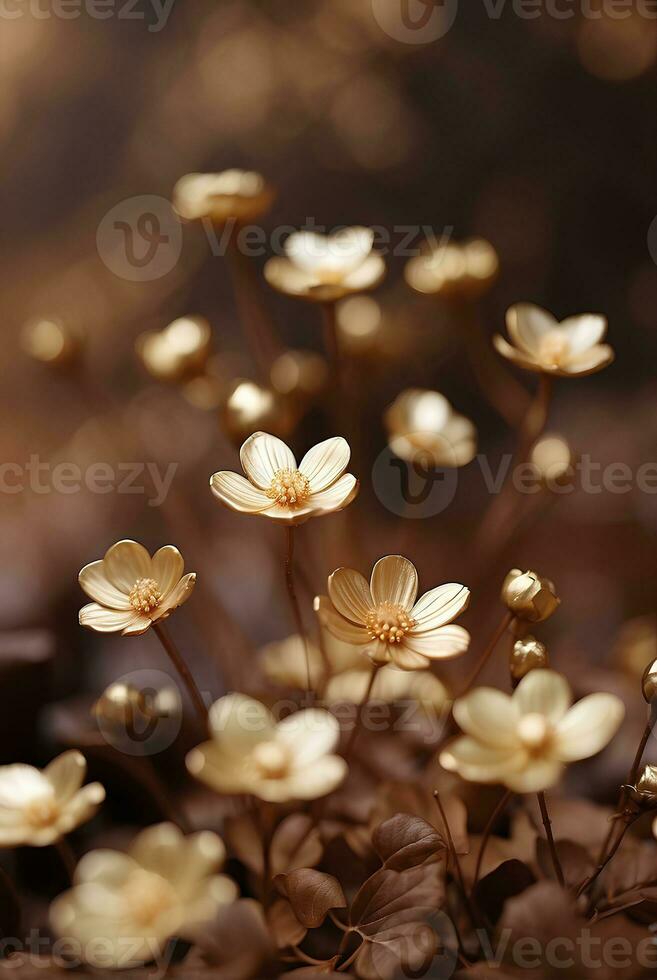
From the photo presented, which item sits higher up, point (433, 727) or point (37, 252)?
point (37, 252)

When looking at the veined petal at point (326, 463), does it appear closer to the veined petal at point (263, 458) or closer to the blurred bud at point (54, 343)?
the veined petal at point (263, 458)

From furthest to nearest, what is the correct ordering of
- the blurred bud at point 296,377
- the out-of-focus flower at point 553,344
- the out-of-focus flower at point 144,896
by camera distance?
the blurred bud at point 296,377, the out-of-focus flower at point 553,344, the out-of-focus flower at point 144,896

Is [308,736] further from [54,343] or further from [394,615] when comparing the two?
[54,343]

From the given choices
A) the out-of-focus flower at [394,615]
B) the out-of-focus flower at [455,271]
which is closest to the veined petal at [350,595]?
the out-of-focus flower at [394,615]

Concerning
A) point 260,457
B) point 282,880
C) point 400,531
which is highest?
point 260,457

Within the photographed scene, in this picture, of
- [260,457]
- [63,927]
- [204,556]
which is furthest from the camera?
[204,556]

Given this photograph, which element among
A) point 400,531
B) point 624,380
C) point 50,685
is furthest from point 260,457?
point 624,380

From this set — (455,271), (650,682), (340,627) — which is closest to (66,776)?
(340,627)

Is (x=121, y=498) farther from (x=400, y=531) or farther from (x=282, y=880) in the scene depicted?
(x=282, y=880)
